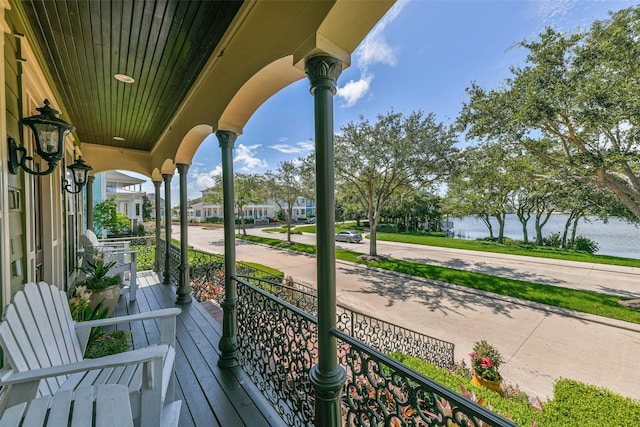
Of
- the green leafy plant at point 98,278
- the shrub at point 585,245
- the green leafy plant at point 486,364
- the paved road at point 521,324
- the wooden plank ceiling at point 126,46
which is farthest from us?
the shrub at point 585,245

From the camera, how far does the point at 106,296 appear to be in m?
3.63

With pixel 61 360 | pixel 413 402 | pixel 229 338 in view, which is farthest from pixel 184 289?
pixel 413 402

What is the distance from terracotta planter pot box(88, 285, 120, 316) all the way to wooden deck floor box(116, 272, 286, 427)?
1.98 ft

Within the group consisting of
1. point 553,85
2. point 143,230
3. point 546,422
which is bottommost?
point 546,422

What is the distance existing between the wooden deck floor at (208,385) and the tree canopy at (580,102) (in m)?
8.37

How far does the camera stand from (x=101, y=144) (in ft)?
19.9

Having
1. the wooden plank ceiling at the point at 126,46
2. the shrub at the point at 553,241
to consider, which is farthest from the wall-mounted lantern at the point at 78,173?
the shrub at the point at 553,241

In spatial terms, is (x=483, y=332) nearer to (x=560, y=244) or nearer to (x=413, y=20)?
(x=413, y=20)

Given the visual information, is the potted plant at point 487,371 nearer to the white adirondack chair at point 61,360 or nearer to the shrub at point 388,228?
the white adirondack chair at point 61,360

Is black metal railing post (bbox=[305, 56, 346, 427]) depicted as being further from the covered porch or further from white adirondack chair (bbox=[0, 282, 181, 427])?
white adirondack chair (bbox=[0, 282, 181, 427])

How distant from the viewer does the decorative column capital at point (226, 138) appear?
265 centimetres

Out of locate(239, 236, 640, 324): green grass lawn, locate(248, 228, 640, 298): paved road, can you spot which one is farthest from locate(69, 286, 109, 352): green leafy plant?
locate(248, 228, 640, 298): paved road

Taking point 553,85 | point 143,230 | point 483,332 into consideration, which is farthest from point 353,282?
point 143,230

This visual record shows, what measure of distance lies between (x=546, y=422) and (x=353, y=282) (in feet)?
22.6
